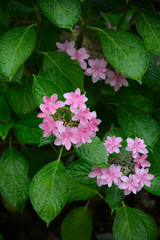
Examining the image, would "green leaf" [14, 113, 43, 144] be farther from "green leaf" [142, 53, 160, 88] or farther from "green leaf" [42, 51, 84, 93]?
"green leaf" [142, 53, 160, 88]

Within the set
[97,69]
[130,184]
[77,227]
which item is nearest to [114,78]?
[97,69]

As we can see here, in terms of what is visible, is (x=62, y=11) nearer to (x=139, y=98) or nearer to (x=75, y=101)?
(x=75, y=101)

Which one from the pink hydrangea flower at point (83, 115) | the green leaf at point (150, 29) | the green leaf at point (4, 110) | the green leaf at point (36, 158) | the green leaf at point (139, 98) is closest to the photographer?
the pink hydrangea flower at point (83, 115)

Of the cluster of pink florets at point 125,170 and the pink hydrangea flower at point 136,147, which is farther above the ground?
the pink hydrangea flower at point 136,147

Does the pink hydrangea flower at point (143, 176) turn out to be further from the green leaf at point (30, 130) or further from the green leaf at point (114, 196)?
the green leaf at point (30, 130)

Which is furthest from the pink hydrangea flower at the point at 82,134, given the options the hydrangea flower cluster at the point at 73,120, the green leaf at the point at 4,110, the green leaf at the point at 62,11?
the green leaf at the point at 4,110

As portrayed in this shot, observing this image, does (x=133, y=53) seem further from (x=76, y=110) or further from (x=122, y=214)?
(x=122, y=214)

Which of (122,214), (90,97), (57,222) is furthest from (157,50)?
(57,222)
